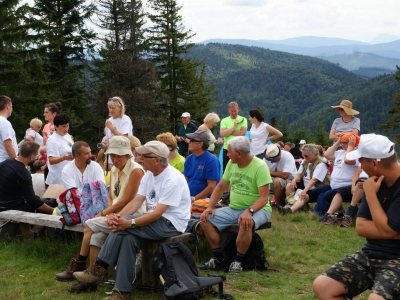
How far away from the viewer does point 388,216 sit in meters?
3.14

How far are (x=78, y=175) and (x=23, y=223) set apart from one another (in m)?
1.14

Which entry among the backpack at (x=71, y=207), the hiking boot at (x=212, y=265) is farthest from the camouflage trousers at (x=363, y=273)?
the backpack at (x=71, y=207)

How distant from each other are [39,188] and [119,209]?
258cm

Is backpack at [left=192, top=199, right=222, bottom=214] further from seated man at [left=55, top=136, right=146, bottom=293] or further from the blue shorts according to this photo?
seated man at [left=55, top=136, right=146, bottom=293]

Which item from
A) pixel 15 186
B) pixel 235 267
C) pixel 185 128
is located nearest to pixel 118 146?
pixel 235 267

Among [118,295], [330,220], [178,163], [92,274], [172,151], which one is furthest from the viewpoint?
[330,220]

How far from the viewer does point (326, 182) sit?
8.12 meters

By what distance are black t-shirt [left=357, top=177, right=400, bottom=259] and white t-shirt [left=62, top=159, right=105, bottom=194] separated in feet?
10.3

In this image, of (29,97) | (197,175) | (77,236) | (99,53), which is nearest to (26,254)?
(77,236)

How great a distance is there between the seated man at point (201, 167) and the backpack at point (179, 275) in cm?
178

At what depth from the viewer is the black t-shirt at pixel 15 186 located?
587cm

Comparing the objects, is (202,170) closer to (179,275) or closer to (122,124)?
(122,124)

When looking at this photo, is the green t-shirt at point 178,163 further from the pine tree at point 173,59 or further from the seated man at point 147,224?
the pine tree at point 173,59

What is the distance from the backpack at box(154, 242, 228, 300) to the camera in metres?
4.08
